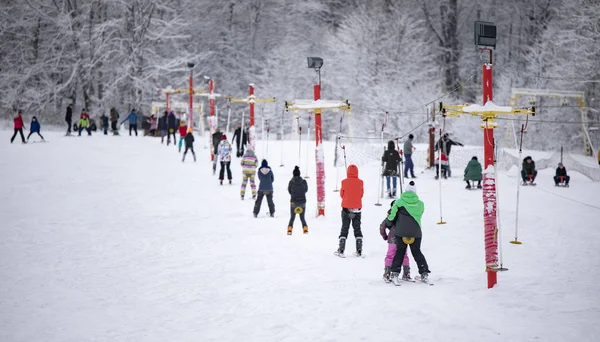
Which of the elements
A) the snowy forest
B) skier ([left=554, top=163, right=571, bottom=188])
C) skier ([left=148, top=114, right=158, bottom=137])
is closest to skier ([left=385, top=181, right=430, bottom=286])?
skier ([left=554, top=163, right=571, bottom=188])

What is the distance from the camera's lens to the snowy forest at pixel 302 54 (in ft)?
118

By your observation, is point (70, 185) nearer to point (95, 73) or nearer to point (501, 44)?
point (95, 73)

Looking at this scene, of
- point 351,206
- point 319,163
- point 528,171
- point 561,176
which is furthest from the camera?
point 528,171

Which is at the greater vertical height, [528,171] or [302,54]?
[302,54]

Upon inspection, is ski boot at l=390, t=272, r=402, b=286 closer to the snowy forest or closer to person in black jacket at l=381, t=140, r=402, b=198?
person in black jacket at l=381, t=140, r=402, b=198

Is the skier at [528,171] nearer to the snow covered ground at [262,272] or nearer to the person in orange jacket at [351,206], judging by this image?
the snow covered ground at [262,272]

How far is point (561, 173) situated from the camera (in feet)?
63.2

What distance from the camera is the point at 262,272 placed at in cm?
923

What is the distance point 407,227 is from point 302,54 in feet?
142

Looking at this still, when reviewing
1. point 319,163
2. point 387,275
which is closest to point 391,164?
point 319,163

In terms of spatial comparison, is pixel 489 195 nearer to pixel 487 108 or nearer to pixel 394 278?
pixel 487 108

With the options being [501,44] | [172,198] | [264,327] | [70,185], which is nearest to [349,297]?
[264,327]

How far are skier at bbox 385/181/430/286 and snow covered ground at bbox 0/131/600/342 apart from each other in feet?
1.13

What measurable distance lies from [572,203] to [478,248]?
647 centimetres
